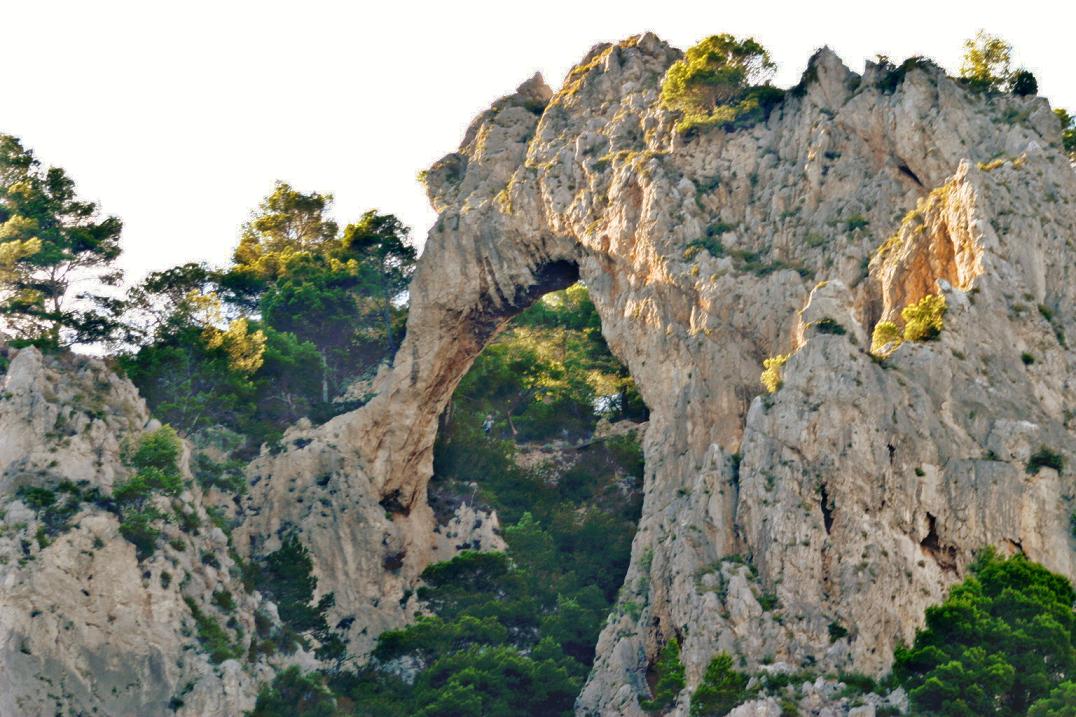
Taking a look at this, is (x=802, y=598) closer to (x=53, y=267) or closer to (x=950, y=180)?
(x=950, y=180)

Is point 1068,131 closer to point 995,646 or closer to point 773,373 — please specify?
point 773,373

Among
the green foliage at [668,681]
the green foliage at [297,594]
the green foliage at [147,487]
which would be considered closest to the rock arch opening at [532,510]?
the green foliage at [297,594]

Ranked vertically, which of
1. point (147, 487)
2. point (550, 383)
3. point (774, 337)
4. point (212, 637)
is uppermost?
point (550, 383)

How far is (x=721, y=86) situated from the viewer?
66500 mm

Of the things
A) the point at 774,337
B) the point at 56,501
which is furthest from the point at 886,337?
the point at 56,501

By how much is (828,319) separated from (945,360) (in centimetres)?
417

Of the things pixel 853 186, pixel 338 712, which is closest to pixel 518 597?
pixel 338 712

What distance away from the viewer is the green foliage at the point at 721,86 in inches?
2574

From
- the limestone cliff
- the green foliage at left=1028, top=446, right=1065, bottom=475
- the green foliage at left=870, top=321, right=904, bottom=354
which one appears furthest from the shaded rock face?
the green foliage at left=870, top=321, right=904, bottom=354

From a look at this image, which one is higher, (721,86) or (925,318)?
(721,86)

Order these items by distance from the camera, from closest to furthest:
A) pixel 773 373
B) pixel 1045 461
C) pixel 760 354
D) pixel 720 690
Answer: pixel 720 690
pixel 1045 461
pixel 773 373
pixel 760 354

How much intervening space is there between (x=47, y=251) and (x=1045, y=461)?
136 ft

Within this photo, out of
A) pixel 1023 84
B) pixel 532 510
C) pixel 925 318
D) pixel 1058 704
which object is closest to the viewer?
pixel 1058 704

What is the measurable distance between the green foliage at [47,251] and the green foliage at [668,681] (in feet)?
90.8
